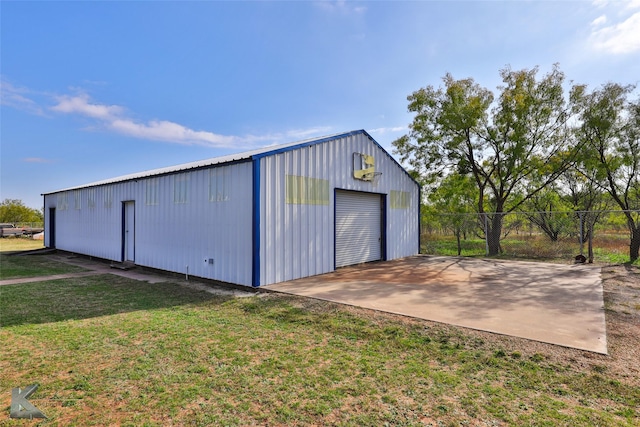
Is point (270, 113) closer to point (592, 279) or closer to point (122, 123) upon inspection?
point (122, 123)

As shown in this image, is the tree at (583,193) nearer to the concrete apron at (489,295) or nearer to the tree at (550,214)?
the tree at (550,214)

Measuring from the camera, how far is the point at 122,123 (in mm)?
16656

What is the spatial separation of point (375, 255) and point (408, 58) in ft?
22.1

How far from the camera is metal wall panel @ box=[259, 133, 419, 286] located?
720 cm

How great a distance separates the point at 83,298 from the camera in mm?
6199

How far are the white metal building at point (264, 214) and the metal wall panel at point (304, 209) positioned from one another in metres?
0.03

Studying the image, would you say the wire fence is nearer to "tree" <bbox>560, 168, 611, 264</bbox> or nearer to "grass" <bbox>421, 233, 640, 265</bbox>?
"grass" <bbox>421, 233, 640, 265</bbox>

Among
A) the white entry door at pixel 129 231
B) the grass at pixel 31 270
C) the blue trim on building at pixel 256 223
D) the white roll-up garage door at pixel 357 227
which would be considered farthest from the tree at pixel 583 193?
the grass at pixel 31 270

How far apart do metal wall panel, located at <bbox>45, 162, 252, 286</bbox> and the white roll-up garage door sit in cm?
325

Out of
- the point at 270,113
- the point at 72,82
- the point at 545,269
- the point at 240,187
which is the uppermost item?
the point at 72,82

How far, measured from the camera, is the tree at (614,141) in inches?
480

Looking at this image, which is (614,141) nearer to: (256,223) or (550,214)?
(550,214)

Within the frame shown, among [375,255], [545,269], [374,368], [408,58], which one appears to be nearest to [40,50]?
[408,58]

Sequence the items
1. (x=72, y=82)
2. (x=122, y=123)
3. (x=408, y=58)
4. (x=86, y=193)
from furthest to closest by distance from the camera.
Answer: (x=122, y=123), (x=86, y=193), (x=72, y=82), (x=408, y=58)
